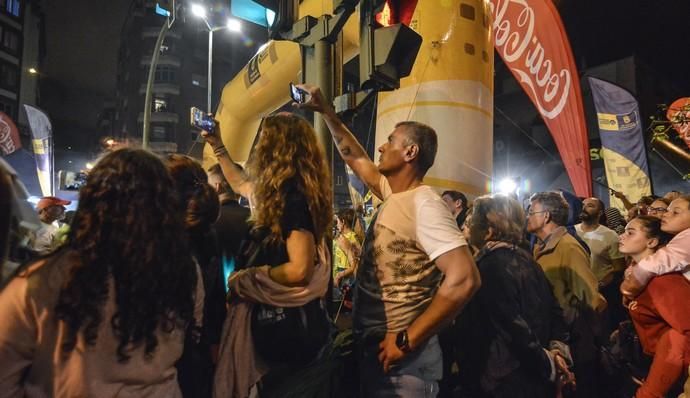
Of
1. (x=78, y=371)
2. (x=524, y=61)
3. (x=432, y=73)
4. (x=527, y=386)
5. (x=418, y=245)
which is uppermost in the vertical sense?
(x=524, y=61)

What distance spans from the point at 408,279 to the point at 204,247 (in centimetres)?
112

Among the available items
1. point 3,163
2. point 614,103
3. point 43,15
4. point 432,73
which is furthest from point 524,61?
point 43,15

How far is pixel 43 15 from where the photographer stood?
52562 millimetres

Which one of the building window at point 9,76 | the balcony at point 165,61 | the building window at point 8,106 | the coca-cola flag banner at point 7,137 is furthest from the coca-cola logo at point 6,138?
the balcony at point 165,61

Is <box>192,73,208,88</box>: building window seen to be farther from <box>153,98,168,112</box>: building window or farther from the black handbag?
the black handbag

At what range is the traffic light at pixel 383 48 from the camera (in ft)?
11.0

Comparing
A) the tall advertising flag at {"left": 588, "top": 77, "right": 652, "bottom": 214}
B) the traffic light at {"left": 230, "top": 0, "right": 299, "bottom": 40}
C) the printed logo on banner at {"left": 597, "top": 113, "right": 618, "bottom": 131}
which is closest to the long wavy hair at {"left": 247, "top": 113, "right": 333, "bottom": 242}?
the traffic light at {"left": 230, "top": 0, "right": 299, "bottom": 40}

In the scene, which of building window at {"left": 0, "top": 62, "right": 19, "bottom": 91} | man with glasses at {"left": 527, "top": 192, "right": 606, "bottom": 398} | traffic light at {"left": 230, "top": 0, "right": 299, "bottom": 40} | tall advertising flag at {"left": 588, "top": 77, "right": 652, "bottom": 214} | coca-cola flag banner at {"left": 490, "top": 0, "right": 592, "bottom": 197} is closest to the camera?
man with glasses at {"left": 527, "top": 192, "right": 606, "bottom": 398}

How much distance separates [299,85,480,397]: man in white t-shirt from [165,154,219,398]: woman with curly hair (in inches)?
30.3

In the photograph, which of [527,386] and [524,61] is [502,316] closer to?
[527,386]

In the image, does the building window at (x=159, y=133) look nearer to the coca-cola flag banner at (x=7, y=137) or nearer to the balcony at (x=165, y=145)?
the balcony at (x=165, y=145)

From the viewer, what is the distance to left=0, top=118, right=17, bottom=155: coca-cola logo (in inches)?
640

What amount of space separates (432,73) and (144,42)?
2163 inches

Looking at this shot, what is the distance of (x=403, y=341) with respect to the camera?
6.89 ft
